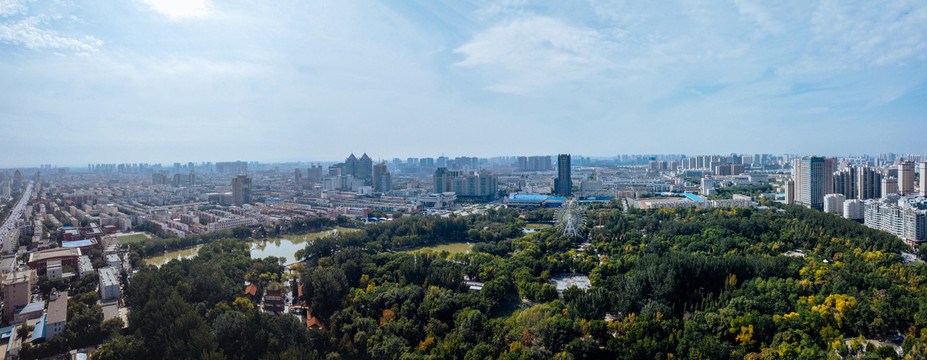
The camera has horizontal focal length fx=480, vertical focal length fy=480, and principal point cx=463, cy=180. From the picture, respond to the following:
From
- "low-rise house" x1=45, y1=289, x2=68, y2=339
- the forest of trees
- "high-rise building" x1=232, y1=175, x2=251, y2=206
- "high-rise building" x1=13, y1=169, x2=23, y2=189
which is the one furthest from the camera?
"high-rise building" x1=13, y1=169, x2=23, y2=189

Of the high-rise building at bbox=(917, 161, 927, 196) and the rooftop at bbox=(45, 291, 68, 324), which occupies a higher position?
the high-rise building at bbox=(917, 161, 927, 196)

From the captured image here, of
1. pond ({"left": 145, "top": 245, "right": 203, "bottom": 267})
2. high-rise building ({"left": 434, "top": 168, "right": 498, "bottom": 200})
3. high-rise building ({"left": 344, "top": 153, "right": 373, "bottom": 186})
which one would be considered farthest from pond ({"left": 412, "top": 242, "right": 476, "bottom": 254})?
high-rise building ({"left": 344, "top": 153, "right": 373, "bottom": 186})

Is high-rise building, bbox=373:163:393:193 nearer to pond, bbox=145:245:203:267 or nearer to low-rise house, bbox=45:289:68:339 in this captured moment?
pond, bbox=145:245:203:267

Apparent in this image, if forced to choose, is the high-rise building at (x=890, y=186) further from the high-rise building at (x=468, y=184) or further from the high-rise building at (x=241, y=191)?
the high-rise building at (x=241, y=191)

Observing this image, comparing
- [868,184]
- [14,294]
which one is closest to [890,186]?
[868,184]

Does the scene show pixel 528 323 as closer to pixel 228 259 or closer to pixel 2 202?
pixel 228 259

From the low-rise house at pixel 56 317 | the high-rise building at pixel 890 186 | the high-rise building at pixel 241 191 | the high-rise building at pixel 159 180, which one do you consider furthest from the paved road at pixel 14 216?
the high-rise building at pixel 890 186
